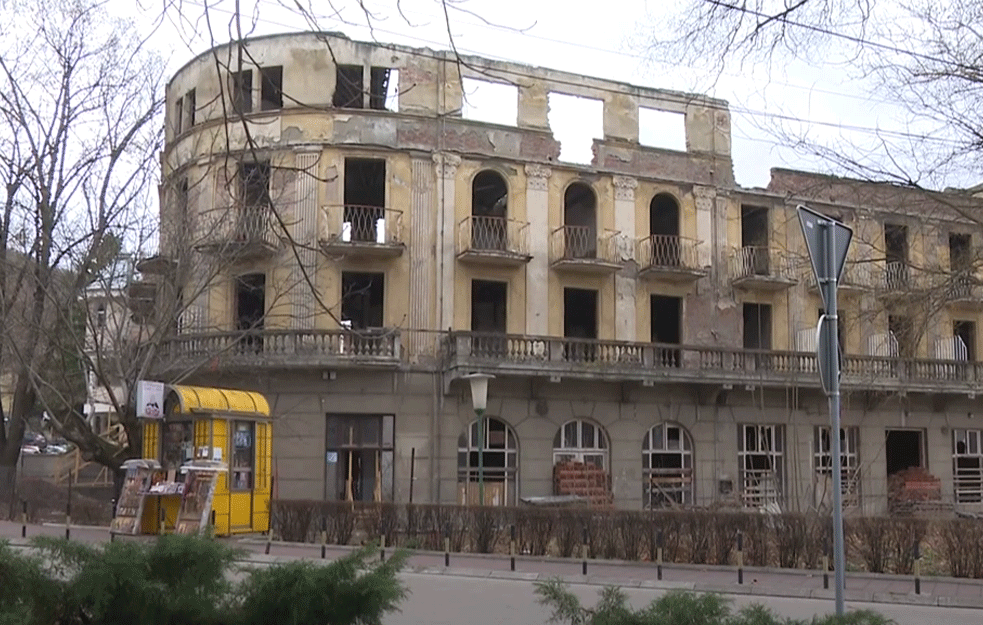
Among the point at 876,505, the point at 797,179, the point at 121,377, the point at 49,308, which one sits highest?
the point at 797,179

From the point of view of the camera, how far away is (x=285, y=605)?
19.8 feet

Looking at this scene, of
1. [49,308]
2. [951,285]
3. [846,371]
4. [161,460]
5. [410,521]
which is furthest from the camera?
[846,371]

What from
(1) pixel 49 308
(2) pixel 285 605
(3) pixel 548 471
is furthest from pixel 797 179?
(2) pixel 285 605

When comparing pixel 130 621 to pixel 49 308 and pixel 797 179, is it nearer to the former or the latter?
pixel 49 308

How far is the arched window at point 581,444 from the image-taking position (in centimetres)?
3061

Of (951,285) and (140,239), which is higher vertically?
(140,239)

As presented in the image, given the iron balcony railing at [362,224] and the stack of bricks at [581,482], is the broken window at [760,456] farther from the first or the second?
the iron balcony railing at [362,224]

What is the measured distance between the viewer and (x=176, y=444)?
2170 cm

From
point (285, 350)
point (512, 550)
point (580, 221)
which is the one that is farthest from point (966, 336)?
point (512, 550)

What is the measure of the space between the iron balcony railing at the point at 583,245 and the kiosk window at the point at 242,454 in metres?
12.3

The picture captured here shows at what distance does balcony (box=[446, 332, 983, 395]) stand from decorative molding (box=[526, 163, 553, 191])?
4.85 meters

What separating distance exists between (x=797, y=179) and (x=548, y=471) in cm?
1388

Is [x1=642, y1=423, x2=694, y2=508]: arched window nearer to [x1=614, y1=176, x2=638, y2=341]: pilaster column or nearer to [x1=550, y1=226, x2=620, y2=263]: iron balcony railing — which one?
[x1=614, y1=176, x2=638, y2=341]: pilaster column

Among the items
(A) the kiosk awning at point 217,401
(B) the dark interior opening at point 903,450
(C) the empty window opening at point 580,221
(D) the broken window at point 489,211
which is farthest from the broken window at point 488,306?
(B) the dark interior opening at point 903,450
